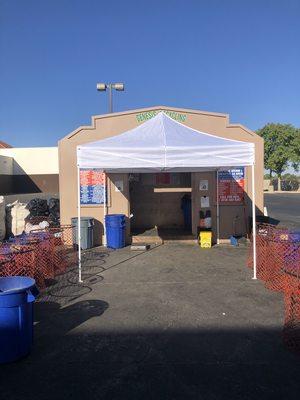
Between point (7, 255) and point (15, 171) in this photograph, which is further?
point (15, 171)

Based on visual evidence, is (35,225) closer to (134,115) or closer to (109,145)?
(134,115)

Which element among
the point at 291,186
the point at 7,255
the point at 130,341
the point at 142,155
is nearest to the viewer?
the point at 130,341

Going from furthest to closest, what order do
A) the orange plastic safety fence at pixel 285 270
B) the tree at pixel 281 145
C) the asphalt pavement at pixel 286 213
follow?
the tree at pixel 281 145 < the asphalt pavement at pixel 286 213 < the orange plastic safety fence at pixel 285 270

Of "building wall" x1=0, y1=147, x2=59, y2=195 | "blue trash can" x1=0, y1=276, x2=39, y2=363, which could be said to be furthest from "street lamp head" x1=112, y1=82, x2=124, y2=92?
"building wall" x1=0, y1=147, x2=59, y2=195

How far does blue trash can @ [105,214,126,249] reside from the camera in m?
11.8

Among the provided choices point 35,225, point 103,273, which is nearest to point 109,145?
point 103,273

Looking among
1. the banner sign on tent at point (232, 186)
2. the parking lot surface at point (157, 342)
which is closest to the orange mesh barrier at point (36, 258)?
the parking lot surface at point (157, 342)

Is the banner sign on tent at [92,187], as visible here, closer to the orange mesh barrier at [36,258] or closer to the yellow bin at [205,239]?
the orange mesh barrier at [36,258]

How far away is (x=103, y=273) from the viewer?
8594 millimetres

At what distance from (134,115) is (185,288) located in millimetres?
→ 7214

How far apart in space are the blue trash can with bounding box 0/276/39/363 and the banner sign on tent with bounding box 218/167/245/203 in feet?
30.0

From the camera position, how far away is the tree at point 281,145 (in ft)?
179

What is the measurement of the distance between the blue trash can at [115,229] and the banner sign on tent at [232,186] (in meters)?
3.52

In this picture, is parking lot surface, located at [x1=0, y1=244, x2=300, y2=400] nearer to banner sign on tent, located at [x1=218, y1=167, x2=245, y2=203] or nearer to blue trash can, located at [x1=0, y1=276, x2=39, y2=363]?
blue trash can, located at [x1=0, y1=276, x2=39, y2=363]
